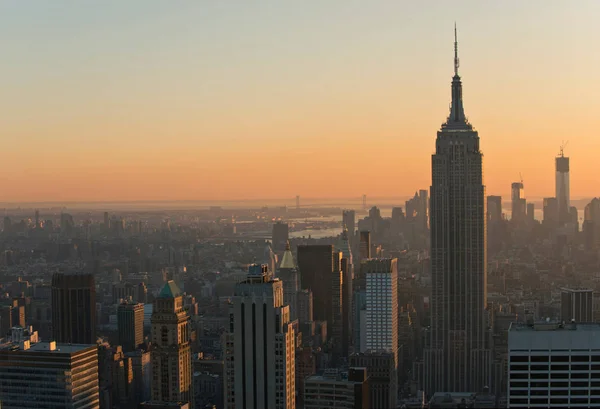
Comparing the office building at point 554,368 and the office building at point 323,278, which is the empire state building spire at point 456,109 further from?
the office building at point 554,368

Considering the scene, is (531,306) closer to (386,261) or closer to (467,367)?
(467,367)

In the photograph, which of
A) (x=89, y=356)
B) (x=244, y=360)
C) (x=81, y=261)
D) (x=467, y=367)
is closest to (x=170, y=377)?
(x=89, y=356)

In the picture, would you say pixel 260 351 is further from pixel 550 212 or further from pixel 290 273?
pixel 550 212

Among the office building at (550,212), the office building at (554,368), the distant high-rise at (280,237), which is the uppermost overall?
the office building at (550,212)

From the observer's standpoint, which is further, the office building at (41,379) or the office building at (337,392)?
the office building at (41,379)

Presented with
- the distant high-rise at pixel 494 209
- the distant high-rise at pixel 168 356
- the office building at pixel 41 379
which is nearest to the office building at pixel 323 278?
the distant high-rise at pixel 494 209

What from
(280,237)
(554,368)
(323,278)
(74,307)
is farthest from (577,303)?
(554,368)
